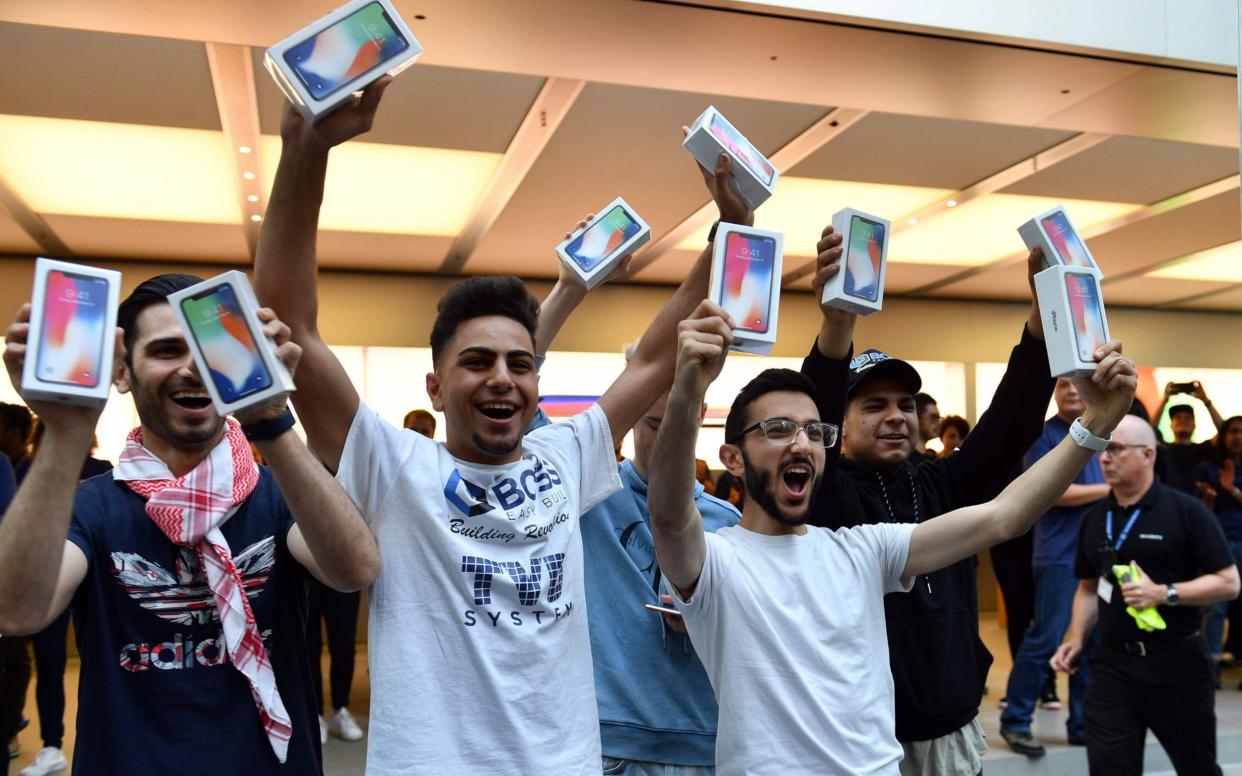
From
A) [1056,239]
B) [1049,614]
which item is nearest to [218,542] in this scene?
[1056,239]

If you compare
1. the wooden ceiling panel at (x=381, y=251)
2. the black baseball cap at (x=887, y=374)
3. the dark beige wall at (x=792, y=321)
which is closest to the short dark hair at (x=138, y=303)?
the black baseball cap at (x=887, y=374)

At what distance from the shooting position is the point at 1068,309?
79.9 inches

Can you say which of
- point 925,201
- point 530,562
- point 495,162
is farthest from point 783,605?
point 925,201

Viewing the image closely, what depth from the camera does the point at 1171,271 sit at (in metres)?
9.64

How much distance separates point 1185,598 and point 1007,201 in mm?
4542

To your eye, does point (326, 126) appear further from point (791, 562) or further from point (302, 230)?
point (791, 562)

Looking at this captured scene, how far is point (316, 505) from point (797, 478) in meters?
1.00

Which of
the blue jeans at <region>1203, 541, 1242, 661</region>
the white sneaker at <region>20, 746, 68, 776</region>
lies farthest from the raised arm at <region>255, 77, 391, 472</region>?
the blue jeans at <region>1203, 541, 1242, 661</region>

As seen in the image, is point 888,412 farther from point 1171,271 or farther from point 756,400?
point 1171,271

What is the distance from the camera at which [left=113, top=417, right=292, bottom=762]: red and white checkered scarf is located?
4.97 ft

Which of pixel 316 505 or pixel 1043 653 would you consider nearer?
pixel 316 505

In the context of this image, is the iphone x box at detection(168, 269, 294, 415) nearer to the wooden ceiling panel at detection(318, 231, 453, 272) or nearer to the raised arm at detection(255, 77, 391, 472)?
the raised arm at detection(255, 77, 391, 472)

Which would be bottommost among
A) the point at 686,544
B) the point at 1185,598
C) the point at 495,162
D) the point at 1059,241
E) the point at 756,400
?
the point at 1185,598

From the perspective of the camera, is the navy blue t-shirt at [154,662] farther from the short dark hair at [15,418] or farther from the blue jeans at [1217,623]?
the blue jeans at [1217,623]
